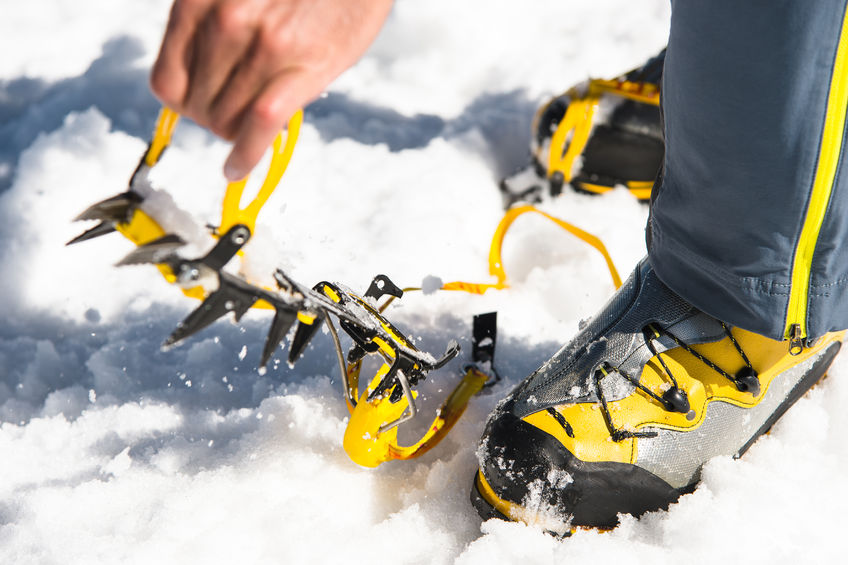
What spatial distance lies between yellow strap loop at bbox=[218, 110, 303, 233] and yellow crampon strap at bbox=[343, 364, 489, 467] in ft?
1.32

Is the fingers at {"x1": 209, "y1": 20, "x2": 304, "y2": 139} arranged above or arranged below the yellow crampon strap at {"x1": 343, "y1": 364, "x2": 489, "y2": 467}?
above

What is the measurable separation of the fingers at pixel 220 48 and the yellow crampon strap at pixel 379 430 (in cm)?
53

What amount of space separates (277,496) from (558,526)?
1.39 feet

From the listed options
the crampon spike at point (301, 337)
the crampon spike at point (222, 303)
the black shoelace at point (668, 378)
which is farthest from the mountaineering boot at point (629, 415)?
the crampon spike at point (222, 303)

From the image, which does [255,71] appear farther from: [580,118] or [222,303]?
[580,118]

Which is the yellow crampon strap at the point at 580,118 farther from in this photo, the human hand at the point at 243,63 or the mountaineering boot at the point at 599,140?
the human hand at the point at 243,63

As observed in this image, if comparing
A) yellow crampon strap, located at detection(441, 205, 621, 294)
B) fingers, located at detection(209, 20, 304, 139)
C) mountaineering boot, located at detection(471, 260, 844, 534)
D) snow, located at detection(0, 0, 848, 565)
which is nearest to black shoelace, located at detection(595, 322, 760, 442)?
mountaineering boot, located at detection(471, 260, 844, 534)

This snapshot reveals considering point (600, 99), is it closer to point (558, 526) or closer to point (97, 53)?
point (558, 526)

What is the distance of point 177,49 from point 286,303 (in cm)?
29

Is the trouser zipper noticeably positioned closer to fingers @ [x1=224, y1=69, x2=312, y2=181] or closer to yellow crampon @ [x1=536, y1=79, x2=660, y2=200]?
fingers @ [x1=224, y1=69, x2=312, y2=181]

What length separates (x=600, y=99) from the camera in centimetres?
187

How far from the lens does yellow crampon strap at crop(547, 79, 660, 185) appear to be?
1.87m

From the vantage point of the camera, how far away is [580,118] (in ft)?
6.14

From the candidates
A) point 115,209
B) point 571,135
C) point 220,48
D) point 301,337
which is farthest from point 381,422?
point 571,135
